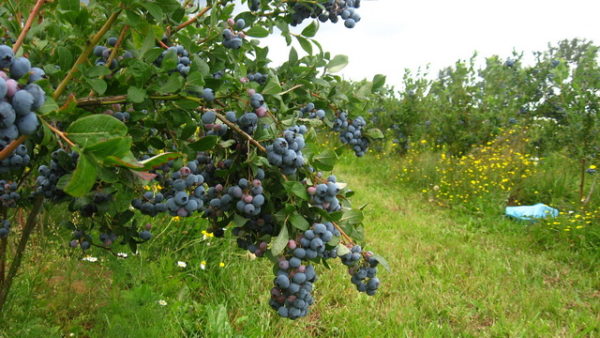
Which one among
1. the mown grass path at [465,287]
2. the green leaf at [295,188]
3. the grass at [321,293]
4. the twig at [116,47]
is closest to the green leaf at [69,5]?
the twig at [116,47]

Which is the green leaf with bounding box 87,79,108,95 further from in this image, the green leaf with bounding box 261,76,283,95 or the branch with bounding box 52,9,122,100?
the green leaf with bounding box 261,76,283,95

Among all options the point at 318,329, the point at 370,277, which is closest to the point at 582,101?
the point at 318,329

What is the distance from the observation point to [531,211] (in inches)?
200

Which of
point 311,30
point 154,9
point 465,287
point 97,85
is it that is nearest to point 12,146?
point 97,85

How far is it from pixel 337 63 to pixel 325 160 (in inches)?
18.7

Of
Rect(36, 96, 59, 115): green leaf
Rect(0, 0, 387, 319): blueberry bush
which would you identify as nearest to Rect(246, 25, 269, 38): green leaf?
Rect(0, 0, 387, 319): blueberry bush

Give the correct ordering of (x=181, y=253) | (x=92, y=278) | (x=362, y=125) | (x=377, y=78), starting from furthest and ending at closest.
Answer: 1. (x=181, y=253)
2. (x=92, y=278)
3. (x=362, y=125)
4. (x=377, y=78)

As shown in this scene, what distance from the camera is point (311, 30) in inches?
56.9

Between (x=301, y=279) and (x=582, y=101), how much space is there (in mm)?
5080

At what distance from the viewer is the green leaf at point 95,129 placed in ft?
2.09

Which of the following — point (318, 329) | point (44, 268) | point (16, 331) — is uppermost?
point (16, 331)

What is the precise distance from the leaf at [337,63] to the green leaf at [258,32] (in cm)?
28

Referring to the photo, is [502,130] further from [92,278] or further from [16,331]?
[16,331]

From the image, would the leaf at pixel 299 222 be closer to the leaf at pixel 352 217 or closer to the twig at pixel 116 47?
the leaf at pixel 352 217
